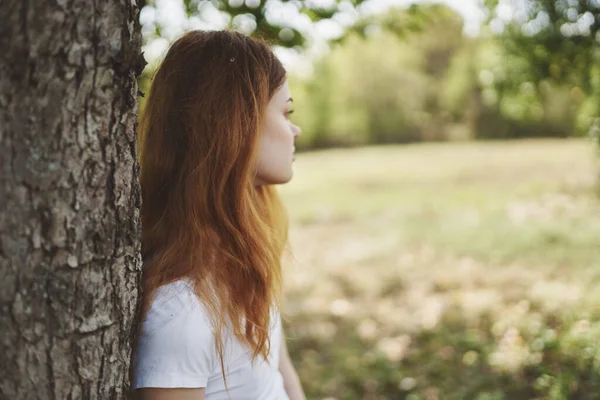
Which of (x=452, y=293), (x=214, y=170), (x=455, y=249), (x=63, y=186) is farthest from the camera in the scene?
(x=455, y=249)

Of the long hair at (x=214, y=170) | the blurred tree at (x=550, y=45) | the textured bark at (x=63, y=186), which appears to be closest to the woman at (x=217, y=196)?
the long hair at (x=214, y=170)

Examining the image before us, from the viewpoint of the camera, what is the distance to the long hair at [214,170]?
153cm

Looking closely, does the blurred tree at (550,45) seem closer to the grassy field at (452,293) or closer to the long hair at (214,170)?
the grassy field at (452,293)

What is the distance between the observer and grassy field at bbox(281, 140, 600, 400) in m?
3.92

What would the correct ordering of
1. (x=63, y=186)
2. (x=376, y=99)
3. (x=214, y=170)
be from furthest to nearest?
(x=376, y=99) → (x=214, y=170) → (x=63, y=186)

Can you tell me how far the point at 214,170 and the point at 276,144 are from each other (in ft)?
0.69

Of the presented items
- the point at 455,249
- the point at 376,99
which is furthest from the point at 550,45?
the point at 376,99

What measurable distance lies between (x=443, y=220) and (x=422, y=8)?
675 cm

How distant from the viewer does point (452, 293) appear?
19.2 ft

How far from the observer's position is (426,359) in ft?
14.7

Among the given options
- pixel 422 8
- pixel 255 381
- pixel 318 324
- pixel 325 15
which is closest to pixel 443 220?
pixel 318 324

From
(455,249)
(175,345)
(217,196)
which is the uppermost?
(217,196)

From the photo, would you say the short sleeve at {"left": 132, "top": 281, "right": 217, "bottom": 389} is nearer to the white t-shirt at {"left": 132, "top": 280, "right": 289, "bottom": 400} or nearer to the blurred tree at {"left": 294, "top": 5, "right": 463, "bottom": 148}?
the white t-shirt at {"left": 132, "top": 280, "right": 289, "bottom": 400}

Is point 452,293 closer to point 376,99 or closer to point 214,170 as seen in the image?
point 214,170
